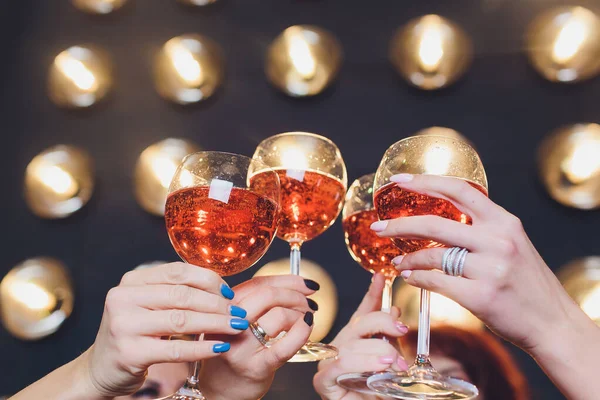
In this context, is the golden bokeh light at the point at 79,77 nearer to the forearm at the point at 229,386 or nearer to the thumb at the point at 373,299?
the thumb at the point at 373,299

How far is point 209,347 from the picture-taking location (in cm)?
93

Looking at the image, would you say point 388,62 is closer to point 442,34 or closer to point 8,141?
point 442,34

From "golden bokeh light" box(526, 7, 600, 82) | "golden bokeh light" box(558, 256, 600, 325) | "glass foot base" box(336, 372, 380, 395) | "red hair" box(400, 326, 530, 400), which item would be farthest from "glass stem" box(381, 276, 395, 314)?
"golden bokeh light" box(526, 7, 600, 82)

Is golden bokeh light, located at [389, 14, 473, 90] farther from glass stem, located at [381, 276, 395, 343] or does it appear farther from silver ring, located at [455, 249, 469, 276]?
silver ring, located at [455, 249, 469, 276]

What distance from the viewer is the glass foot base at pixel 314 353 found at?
3.81ft

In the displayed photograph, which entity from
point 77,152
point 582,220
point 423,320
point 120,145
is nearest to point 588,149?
point 582,220

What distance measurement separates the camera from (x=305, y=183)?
126 cm

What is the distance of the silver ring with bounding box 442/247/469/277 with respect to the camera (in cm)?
90

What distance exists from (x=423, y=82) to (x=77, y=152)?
1.28 m

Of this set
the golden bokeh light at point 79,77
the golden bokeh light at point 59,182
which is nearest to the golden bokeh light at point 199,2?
the golden bokeh light at point 79,77

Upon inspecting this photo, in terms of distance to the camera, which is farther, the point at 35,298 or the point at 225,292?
the point at 35,298

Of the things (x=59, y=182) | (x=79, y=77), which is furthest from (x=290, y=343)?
(x=79, y=77)

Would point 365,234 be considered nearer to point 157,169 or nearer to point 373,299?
point 373,299

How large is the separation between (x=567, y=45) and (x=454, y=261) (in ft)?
4.45
